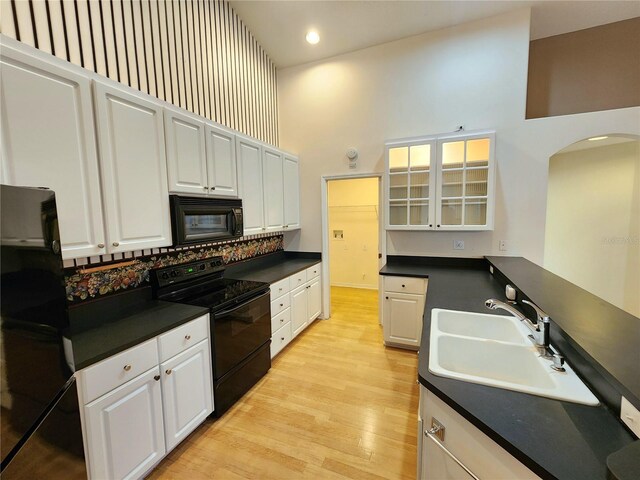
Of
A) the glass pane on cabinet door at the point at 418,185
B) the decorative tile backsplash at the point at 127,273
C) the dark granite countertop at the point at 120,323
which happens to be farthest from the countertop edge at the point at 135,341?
the glass pane on cabinet door at the point at 418,185

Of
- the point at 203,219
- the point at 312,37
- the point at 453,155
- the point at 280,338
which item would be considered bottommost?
the point at 280,338

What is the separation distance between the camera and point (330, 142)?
11.9ft

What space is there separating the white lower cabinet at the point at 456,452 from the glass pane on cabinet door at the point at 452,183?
2313mm

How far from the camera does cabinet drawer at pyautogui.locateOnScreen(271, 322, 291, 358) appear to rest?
9.12 ft

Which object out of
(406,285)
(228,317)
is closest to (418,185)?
(406,285)

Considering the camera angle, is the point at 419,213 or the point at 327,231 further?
the point at 327,231

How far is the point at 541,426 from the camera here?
32.0 inches

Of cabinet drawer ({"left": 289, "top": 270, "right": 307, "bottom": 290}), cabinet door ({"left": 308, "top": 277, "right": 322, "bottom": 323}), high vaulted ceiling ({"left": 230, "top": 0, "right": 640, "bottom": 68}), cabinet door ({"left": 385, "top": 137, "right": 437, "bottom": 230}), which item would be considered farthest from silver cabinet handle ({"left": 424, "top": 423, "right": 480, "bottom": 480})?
high vaulted ceiling ({"left": 230, "top": 0, "right": 640, "bottom": 68})

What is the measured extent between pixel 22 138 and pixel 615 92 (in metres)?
4.87

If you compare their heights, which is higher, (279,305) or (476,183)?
(476,183)

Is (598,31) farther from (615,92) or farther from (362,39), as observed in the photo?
(362,39)

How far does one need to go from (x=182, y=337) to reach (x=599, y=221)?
4908mm

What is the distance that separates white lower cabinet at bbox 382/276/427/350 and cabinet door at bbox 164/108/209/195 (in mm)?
2144

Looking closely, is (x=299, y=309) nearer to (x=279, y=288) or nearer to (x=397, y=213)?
(x=279, y=288)
